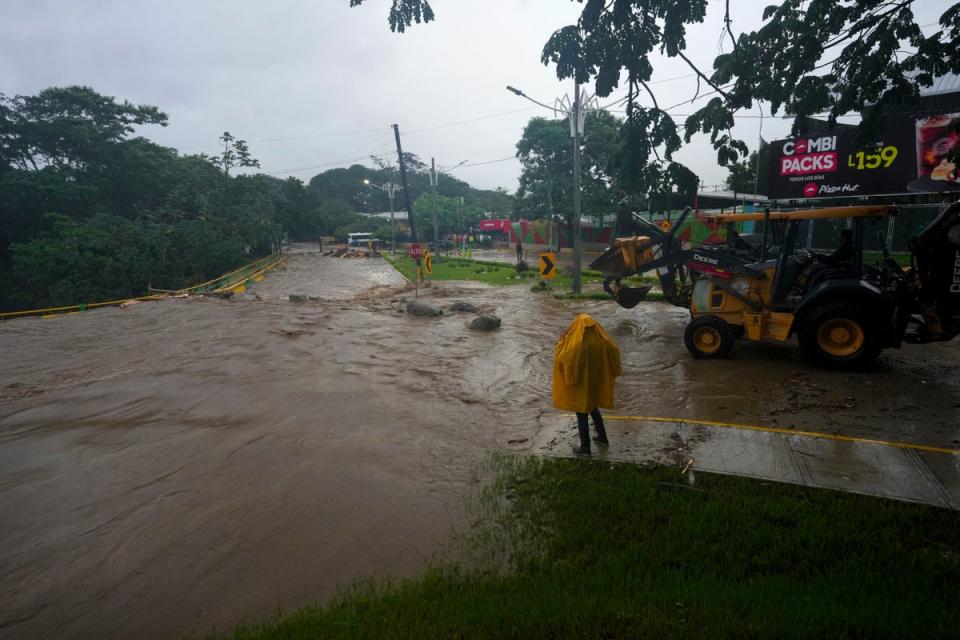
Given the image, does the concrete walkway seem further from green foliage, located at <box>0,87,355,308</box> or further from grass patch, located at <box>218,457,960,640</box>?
green foliage, located at <box>0,87,355,308</box>

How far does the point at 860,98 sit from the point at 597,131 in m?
30.7

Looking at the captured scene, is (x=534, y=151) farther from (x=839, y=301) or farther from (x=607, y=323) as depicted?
(x=839, y=301)

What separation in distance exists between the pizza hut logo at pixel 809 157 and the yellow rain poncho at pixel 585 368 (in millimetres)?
16152

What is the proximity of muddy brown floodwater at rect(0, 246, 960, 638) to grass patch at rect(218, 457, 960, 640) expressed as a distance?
634 mm

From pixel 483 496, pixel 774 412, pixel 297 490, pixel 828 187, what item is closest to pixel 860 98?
pixel 774 412

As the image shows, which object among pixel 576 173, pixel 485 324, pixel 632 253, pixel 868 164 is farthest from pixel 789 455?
pixel 868 164

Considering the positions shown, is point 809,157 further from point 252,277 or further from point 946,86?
A: point 252,277

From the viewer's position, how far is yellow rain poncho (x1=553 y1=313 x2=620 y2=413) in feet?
17.0

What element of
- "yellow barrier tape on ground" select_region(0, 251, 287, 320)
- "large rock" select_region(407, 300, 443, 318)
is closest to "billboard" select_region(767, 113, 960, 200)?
"large rock" select_region(407, 300, 443, 318)

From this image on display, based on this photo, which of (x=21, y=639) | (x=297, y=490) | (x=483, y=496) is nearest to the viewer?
(x=21, y=639)

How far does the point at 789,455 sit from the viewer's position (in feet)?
16.8

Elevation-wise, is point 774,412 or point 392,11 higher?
point 392,11

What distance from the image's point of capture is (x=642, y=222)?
1212 centimetres

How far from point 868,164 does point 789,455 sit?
1617 cm
